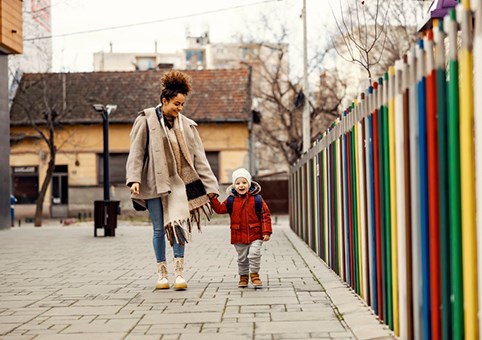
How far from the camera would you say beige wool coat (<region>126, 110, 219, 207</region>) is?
24.0ft

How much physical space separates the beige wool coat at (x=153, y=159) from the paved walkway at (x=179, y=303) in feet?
2.98

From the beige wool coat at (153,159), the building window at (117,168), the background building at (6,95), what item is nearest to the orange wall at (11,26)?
the background building at (6,95)

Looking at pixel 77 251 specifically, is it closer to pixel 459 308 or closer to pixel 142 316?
pixel 142 316

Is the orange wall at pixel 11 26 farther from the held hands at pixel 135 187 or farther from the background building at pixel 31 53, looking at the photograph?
the held hands at pixel 135 187

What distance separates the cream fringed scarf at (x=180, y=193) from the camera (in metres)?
7.34

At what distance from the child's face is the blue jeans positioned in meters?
0.72

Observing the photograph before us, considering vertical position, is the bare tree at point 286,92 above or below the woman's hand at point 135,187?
above

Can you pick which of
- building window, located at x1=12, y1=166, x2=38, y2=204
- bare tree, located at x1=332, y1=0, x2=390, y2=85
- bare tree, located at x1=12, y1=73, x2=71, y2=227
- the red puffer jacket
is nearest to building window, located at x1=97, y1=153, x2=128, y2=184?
bare tree, located at x1=12, y1=73, x2=71, y2=227

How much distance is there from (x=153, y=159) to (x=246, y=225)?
3.34 feet

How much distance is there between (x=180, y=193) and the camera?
24.4 feet

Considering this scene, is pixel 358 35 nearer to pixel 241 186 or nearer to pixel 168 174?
pixel 241 186

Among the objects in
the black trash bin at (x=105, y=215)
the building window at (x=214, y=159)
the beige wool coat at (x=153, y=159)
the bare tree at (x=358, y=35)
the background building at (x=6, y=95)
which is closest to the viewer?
the beige wool coat at (x=153, y=159)

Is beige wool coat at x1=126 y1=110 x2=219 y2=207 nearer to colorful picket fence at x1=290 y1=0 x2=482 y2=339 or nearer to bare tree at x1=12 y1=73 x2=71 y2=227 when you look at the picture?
colorful picket fence at x1=290 y1=0 x2=482 y2=339

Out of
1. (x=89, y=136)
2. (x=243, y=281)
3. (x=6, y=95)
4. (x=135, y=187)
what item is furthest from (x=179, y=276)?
(x=89, y=136)
